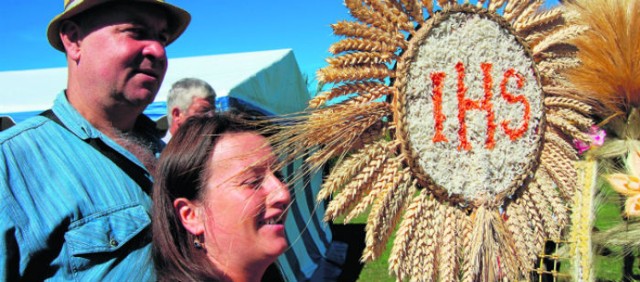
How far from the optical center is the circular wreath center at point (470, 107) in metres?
1.04

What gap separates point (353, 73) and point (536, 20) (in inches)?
19.8

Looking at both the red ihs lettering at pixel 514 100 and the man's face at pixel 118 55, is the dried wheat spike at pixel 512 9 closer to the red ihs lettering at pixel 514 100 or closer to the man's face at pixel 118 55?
the red ihs lettering at pixel 514 100

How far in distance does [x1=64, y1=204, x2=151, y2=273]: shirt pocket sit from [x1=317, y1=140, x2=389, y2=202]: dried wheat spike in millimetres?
557

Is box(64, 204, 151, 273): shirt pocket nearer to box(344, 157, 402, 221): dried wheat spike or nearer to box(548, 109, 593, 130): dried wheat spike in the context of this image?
box(344, 157, 402, 221): dried wheat spike

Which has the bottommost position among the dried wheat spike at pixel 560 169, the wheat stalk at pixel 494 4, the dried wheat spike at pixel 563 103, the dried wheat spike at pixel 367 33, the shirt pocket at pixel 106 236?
the shirt pocket at pixel 106 236

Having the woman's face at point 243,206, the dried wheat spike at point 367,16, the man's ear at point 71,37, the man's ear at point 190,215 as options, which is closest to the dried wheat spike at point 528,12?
the dried wheat spike at point 367,16

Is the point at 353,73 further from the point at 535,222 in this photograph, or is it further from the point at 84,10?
the point at 84,10

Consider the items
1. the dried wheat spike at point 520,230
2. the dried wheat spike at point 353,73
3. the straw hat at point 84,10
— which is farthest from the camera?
the straw hat at point 84,10

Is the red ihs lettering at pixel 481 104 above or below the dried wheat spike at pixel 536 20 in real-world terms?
below

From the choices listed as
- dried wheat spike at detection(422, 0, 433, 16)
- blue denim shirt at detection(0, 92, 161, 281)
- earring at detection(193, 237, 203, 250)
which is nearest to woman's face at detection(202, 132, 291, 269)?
earring at detection(193, 237, 203, 250)

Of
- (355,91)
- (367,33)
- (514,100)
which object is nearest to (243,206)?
(355,91)

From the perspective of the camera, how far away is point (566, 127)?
1.19m

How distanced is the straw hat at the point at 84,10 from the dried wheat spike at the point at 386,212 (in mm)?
943

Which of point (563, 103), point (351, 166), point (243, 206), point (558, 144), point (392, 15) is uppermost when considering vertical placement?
point (392, 15)
